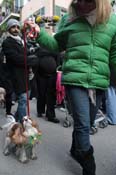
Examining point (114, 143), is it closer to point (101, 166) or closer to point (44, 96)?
point (101, 166)

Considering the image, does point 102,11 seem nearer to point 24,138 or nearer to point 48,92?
point 24,138

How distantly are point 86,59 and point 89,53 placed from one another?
0.21 feet

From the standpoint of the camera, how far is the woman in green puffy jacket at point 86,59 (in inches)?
146

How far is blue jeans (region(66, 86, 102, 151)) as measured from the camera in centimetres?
372

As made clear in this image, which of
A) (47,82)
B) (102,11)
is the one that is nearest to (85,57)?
(102,11)

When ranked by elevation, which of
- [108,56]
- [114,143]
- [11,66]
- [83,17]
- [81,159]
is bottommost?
[114,143]

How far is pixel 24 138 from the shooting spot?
14.5 ft

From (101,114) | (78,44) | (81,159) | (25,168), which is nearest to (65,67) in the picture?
(78,44)

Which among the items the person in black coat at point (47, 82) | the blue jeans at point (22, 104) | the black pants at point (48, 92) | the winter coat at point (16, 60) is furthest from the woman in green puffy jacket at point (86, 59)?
the black pants at point (48, 92)

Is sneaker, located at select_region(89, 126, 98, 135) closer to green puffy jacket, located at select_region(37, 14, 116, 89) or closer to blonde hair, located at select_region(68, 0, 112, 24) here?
green puffy jacket, located at select_region(37, 14, 116, 89)

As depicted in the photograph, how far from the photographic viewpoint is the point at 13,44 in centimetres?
587

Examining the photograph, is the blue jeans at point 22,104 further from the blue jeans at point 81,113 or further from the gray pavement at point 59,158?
the blue jeans at point 81,113

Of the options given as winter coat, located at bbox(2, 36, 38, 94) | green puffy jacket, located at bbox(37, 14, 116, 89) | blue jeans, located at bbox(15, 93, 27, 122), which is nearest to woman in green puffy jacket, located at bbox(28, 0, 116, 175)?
green puffy jacket, located at bbox(37, 14, 116, 89)

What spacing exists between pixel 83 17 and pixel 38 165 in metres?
1.84
